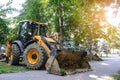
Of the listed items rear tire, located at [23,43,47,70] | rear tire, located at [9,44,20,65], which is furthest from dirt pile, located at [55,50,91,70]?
rear tire, located at [9,44,20,65]

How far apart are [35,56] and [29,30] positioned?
7.33 ft

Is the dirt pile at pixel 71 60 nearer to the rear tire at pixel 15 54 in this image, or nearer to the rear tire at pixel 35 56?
the rear tire at pixel 35 56

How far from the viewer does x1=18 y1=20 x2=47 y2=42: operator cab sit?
16.1 m

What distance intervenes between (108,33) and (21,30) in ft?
53.7

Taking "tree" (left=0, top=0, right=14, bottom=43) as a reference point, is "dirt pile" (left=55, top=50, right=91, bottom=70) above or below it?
below

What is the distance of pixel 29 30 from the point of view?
16.2 meters

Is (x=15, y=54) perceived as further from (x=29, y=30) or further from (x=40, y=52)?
(x=40, y=52)

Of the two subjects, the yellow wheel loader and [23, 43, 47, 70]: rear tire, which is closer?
the yellow wheel loader

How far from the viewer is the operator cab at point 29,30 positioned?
16.1 m

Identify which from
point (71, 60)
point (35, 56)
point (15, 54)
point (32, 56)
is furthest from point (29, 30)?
point (71, 60)

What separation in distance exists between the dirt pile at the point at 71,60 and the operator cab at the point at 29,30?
349 cm

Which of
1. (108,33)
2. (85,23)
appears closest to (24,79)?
(85,23)

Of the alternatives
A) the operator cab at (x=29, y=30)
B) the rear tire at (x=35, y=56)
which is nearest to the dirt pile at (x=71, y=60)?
the rear tire at (x=35, y=56)

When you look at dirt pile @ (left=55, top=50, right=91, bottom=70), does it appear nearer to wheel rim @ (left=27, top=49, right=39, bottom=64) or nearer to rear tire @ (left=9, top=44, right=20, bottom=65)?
wheel rim @ (left=27, top=49, right=39, bottom=64)
